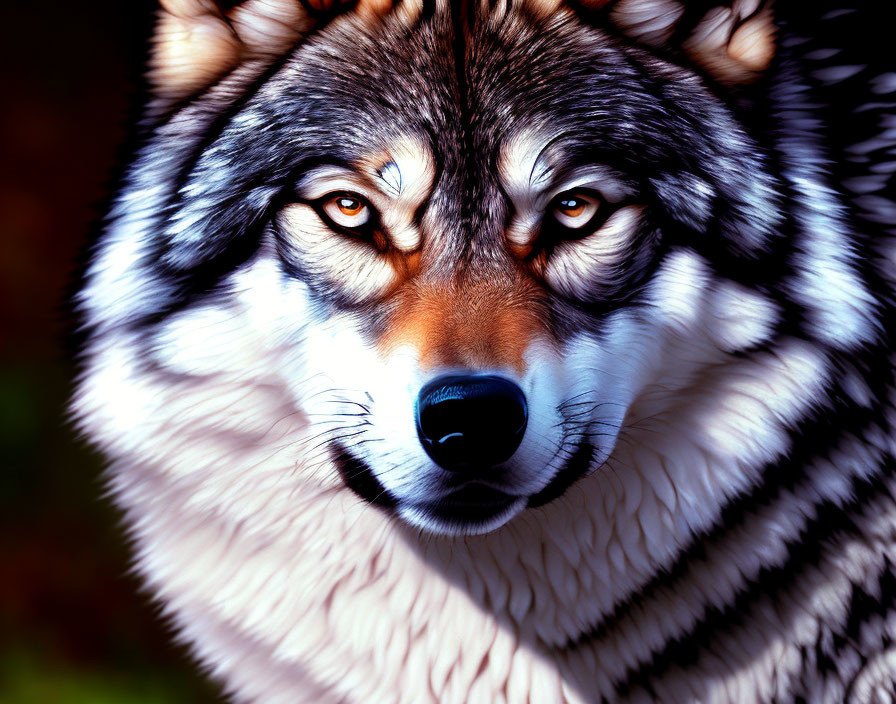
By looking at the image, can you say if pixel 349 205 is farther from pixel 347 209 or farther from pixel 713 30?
pixel 713 30

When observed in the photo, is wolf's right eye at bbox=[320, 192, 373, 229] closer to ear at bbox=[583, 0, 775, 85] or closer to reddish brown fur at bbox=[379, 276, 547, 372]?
reddish brown fur at bbox=[379, 276, 547, 372]

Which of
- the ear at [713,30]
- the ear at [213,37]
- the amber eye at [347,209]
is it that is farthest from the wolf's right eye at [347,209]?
the ear at [713,30]

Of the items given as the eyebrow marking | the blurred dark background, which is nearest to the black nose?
the eyebrow marking

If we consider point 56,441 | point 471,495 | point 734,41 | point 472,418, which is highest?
point 734,41

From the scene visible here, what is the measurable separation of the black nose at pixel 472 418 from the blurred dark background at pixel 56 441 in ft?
4.11

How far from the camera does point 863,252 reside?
3.69 feet

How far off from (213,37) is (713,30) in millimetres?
674

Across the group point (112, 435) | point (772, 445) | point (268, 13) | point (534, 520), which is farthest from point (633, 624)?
point (268, 13)

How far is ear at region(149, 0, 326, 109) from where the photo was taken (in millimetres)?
1111

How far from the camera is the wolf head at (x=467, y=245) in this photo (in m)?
0.99

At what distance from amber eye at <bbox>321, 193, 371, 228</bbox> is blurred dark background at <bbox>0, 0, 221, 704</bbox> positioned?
1.03m

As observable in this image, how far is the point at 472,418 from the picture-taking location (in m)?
0.88

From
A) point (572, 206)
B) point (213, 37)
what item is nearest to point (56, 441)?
point (213, 37)

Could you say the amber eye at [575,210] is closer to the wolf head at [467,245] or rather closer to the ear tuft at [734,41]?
the wolf head at [467,245]
